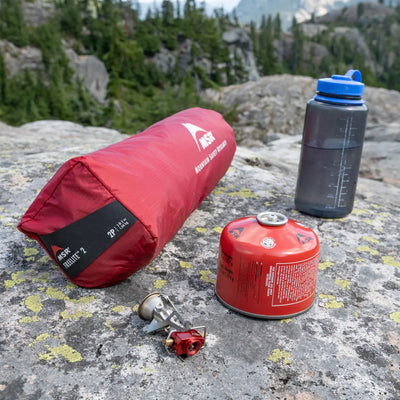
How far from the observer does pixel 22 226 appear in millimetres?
2330

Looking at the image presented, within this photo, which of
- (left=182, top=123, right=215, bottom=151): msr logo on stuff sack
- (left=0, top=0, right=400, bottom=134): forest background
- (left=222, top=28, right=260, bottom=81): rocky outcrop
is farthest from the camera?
(left=222, top=28, right=260, bottom=81): rocky outcrop

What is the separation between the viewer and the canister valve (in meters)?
1.90

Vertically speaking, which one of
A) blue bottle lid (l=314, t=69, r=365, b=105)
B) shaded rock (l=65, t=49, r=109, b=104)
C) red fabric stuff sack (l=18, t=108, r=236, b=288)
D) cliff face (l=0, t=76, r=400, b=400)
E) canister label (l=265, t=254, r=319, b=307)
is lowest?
shaded rock (l=65, t=49, r=109, b=104)

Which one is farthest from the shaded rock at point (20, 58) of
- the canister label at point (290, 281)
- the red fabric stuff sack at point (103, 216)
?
the canister label at point (290, 281)

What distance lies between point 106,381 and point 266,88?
75.0 feet

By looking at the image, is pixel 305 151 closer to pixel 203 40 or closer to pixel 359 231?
pixel 359 231

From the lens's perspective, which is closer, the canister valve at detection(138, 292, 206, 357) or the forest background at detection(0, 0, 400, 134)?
→ the canister valve at detection(138, 292, 206, 357)

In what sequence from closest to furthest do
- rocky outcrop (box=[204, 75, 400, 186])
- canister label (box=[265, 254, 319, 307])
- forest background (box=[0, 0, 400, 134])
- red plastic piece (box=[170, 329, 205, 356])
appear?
red plastic piece (box=[170, 329, 205, 356]), canister label (box=[265, 254, 319, 307]), rocky outcrop (box=[204, 75, 400, 186]), forest background (box=[0, 0, 400, 134])

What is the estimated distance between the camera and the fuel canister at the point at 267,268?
2107 mm

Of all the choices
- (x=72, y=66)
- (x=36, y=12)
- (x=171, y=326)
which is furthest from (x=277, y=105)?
(x=36, y=12)

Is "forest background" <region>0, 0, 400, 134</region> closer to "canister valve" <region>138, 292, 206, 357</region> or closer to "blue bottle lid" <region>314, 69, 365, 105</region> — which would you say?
"blue bottle lid" <region>314, 69, 365, 105</region>

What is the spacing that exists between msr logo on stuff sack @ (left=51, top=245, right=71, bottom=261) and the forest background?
63.1 ft

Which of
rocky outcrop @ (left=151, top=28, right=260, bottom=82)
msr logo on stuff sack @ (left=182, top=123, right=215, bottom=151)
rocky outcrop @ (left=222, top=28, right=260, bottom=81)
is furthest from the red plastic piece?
rocky outcrop @ (left=222, top=28, right=260, bottom=81)

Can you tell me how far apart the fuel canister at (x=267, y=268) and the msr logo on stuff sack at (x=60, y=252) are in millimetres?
838
